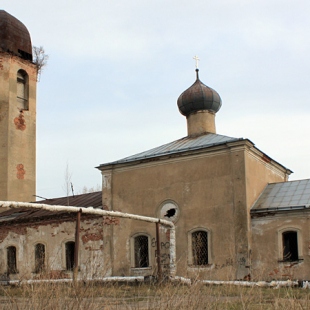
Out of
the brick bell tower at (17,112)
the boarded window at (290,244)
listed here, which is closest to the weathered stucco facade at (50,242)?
the brick bell tower at (17,112)

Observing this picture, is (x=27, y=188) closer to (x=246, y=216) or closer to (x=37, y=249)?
(x=37, y=249)

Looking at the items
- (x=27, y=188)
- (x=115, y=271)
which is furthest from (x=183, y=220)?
(x=27, y=188)

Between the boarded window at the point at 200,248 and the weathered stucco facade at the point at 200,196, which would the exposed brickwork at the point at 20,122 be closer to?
the weathered stucco facade at the point at 200,196

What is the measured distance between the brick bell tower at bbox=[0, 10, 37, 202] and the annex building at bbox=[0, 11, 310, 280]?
2647 mm

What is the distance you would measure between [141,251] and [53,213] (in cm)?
Result: 384

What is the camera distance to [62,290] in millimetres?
4473

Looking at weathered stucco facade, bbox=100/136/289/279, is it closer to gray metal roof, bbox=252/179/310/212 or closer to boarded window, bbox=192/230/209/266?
boarded window, bbox=192/230/209/266

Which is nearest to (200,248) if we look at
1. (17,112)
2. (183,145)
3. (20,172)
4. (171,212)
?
(171,212)

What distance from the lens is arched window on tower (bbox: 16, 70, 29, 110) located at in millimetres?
22134

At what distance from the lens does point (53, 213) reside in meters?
17.3

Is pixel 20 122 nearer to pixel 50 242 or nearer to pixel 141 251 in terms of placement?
pixel 50 242

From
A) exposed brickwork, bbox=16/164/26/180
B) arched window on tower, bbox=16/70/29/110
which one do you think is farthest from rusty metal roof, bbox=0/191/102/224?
arched window on tower, bbox=16/70/29/110

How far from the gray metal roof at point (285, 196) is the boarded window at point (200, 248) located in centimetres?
166

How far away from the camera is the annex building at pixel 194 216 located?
13.5 m
